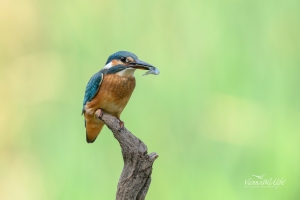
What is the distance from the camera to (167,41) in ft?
6.79

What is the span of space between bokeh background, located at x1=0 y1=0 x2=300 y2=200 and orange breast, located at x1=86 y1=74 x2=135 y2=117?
1.85 ft

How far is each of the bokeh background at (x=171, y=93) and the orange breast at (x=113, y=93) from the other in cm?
56

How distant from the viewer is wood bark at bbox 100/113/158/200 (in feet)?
4.20

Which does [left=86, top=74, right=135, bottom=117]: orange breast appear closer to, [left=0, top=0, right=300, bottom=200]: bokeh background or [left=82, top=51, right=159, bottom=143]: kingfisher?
[left=82, top=51, right=159, bottom=143]: kingfisher

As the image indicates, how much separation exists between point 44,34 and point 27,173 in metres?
0.61

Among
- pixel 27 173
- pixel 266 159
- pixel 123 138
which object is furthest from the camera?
pixel 27 173

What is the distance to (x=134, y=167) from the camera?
1.29 meters

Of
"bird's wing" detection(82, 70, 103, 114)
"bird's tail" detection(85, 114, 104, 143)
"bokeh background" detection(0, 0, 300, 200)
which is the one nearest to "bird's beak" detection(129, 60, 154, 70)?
"bird's wing" detection(82, 70, 103, 114)

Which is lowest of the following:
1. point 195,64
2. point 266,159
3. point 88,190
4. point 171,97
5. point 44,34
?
point 88,190

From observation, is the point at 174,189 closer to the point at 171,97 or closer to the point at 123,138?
→ the point at 171,97

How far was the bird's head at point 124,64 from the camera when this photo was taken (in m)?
1.35

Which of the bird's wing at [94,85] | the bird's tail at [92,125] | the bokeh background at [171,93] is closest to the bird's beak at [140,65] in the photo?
the bird's wing at [94,85]

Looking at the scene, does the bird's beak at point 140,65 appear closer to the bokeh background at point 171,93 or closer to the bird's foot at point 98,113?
the bird's foot at point 98,113

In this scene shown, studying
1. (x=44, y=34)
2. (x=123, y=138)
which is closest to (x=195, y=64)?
(x=44, y=34)
